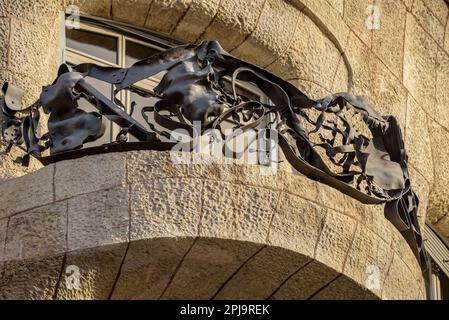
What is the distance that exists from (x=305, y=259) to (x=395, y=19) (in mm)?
4782

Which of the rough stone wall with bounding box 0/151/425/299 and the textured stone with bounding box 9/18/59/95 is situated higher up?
the textured stone with bounding box 9/18/59/95

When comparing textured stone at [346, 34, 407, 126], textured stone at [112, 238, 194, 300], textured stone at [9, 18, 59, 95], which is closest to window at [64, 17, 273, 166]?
textured stone at [9, 18, 59, 95]

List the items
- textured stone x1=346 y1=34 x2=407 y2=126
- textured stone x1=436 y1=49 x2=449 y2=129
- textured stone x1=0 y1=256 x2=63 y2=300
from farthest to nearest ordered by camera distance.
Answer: textured stone x1=436 y1=49 x2=449 y2=129
textured stone x1=346 y1=34 x2=407 y2=126
textured stone x1=0 y1=256 x2=63 y2=300

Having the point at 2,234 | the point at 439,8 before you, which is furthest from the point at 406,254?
the point at 439,8

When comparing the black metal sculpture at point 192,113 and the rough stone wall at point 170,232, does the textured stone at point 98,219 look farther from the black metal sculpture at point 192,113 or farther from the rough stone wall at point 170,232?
the black metal sculpture at point 192,113

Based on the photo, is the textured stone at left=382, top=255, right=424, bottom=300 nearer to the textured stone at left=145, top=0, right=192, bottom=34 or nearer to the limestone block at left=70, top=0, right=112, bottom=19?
the textured stone at left=145, top=0, right=192, bottom=34

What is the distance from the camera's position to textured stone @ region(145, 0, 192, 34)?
46.5 ft

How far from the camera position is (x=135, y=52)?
1423 centimetres

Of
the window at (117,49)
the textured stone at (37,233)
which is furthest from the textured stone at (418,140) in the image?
the textured stone at (37,233)

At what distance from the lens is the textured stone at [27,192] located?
38.4 ft

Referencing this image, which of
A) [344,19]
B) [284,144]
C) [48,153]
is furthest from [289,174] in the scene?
[344,19]

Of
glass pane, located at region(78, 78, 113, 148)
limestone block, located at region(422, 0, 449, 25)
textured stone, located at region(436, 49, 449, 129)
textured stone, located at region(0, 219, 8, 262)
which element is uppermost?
limestone block, located at region(422, 0, 449, 25)

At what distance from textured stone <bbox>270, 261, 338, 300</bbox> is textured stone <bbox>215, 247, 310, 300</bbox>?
0.19 feet

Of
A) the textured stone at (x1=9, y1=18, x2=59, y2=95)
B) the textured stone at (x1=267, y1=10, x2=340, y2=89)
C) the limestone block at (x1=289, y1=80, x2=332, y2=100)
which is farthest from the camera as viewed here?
the textured stone at (x1=267, y1=10, x2=340, y2=89)
